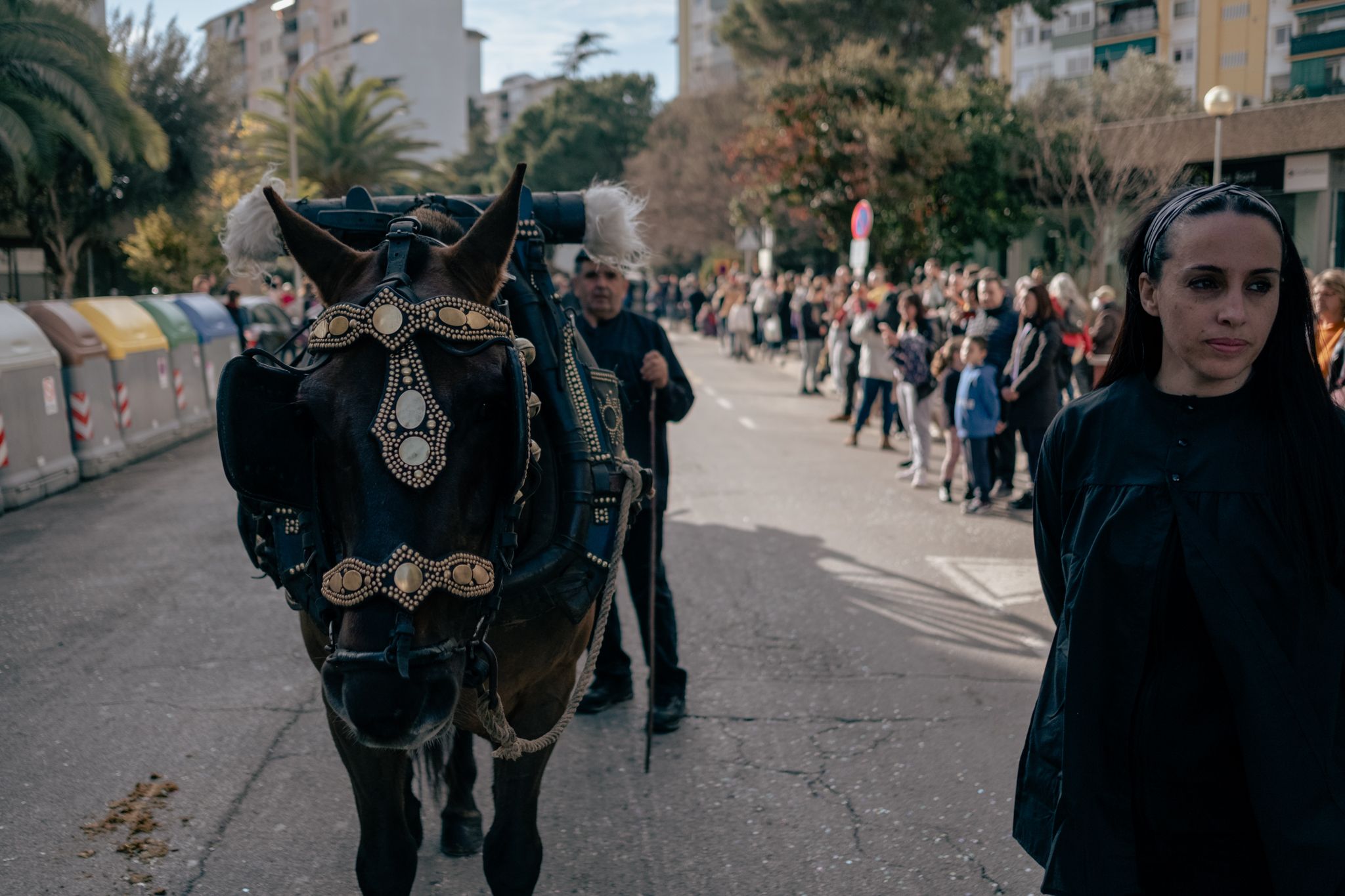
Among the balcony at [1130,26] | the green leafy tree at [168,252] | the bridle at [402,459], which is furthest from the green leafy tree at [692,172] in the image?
the bridle at [402,459]

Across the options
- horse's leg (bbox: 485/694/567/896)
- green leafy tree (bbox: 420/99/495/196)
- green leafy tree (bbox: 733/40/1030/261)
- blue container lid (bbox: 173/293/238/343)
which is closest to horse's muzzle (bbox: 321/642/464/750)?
horse's leg (bbox: 485/694/567/896)

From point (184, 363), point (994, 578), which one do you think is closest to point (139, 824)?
point (994, 578)

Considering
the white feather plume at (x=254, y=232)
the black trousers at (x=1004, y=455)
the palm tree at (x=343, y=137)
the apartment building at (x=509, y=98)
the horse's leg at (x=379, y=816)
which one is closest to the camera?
the horse's leg at (x=379, y=816)

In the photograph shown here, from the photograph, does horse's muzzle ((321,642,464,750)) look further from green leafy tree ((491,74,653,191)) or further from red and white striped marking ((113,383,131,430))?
green leafy tree ((491,74,653,191))

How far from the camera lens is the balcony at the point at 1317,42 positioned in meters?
26.7

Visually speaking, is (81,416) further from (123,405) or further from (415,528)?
(415,528)

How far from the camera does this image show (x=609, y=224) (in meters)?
4.16

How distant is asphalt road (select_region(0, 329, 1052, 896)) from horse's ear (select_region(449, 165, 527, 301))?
1.98 metres

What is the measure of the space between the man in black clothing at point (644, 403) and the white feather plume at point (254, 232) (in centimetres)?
153

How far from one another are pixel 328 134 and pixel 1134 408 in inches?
1483

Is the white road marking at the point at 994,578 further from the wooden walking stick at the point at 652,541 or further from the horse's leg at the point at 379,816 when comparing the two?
the horse's leg at the point at 379,816

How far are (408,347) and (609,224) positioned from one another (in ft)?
5.77

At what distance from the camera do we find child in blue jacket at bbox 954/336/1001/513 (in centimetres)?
1002

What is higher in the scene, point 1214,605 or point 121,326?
point 121,326
